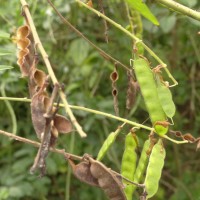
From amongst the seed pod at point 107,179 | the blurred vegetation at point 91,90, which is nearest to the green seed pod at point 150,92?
the seed pod at point 107,179

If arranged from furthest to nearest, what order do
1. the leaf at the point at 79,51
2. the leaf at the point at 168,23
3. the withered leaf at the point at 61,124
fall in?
the leaf at the point at 79,51 → the leaf at the point at 168,23 → the withered leaf at the point at 61,124

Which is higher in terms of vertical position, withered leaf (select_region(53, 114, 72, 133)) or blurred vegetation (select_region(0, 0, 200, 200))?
withered leaf (select_region(53, 114, 72, 133))

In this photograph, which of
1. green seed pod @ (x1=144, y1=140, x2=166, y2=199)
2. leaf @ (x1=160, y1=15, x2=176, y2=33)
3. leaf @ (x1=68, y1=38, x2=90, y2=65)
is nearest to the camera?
green seed pod @ (x1=144, y1=140, x2=166, y2=199)

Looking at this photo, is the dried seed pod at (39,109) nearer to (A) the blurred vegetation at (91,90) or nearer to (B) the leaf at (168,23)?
(A) the blurred vegetation at (91,90)

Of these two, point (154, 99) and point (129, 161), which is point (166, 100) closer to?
point (154, 99)

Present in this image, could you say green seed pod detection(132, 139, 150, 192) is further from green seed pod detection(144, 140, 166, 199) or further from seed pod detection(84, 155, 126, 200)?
seed pod detection(84, 155, 126, 200)

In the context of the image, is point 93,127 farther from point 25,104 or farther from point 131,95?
point 131,95

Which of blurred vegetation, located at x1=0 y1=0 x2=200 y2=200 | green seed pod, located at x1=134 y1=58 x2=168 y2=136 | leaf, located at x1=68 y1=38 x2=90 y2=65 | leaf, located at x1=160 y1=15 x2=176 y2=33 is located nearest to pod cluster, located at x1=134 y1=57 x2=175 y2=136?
green seed pod, located at x1=134 y1=58 x2=168 y2=136

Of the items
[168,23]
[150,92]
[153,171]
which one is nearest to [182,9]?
[150,92]
